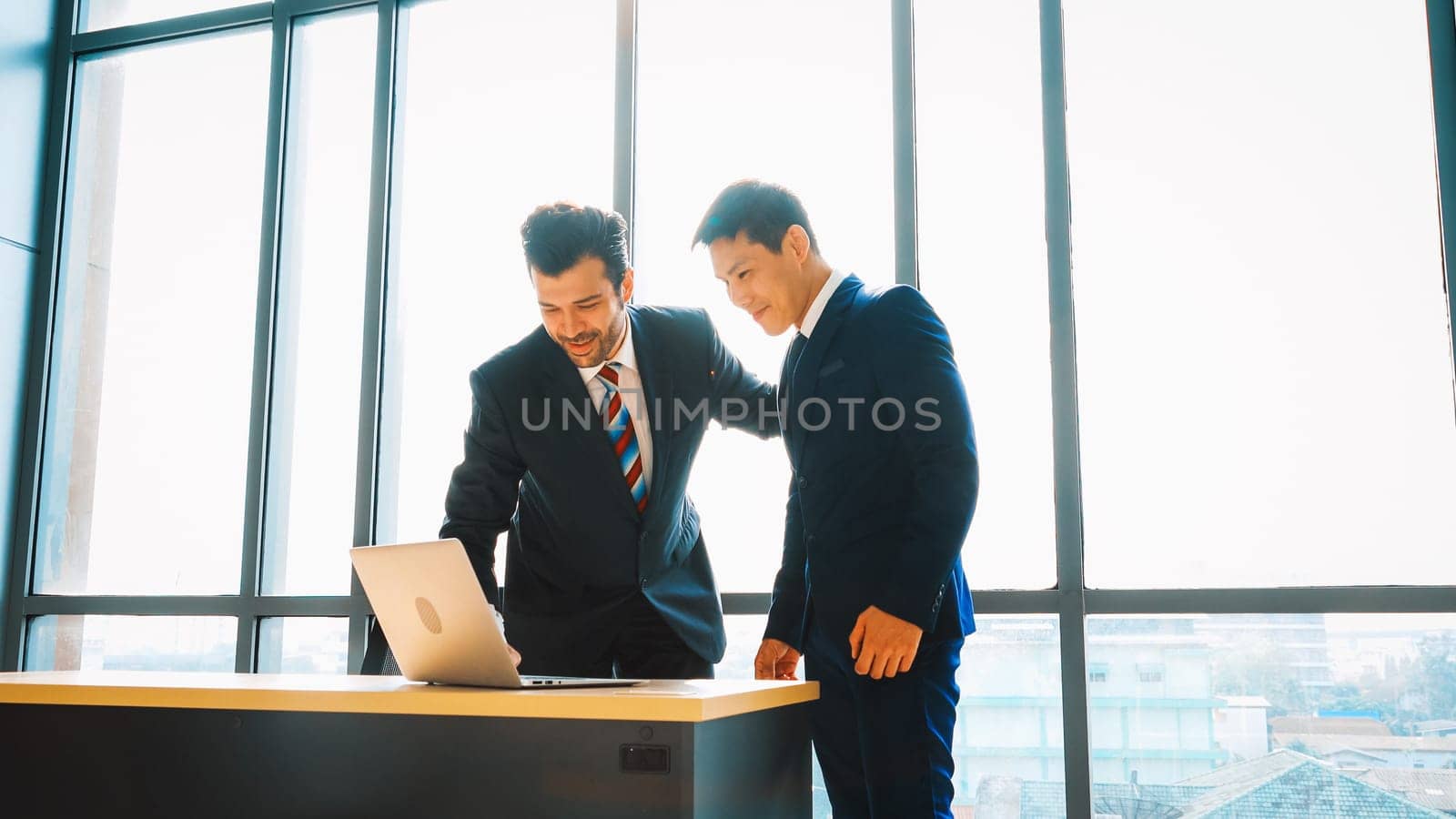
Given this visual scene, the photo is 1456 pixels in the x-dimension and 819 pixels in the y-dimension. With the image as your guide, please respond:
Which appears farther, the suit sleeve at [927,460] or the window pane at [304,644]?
the window pane at [304,644]

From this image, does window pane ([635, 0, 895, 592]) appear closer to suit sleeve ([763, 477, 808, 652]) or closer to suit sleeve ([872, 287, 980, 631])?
suit sleeve ([763, 477, 808, 652])

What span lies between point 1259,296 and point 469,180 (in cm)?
238

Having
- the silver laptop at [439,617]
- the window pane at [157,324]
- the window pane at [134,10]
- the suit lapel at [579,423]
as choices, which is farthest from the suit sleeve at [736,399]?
the window pane at [134,10]

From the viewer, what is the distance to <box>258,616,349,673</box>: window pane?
3.67 m

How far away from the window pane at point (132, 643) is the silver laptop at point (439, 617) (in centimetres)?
228

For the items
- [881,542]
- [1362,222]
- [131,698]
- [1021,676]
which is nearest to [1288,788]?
[1021,676]

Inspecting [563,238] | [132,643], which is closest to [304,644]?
[132,643]

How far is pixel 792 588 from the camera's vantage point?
2.13 metres

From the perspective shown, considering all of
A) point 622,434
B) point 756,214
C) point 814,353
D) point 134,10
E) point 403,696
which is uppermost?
point 134,10

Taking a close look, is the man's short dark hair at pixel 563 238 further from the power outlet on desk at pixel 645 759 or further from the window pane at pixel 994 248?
the window pane at pixel 994 248

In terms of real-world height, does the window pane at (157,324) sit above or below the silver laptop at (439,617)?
above

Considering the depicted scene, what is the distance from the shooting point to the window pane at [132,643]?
380 cm

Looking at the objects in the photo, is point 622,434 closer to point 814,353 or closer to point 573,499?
point 573,499

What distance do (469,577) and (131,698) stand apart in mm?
600
